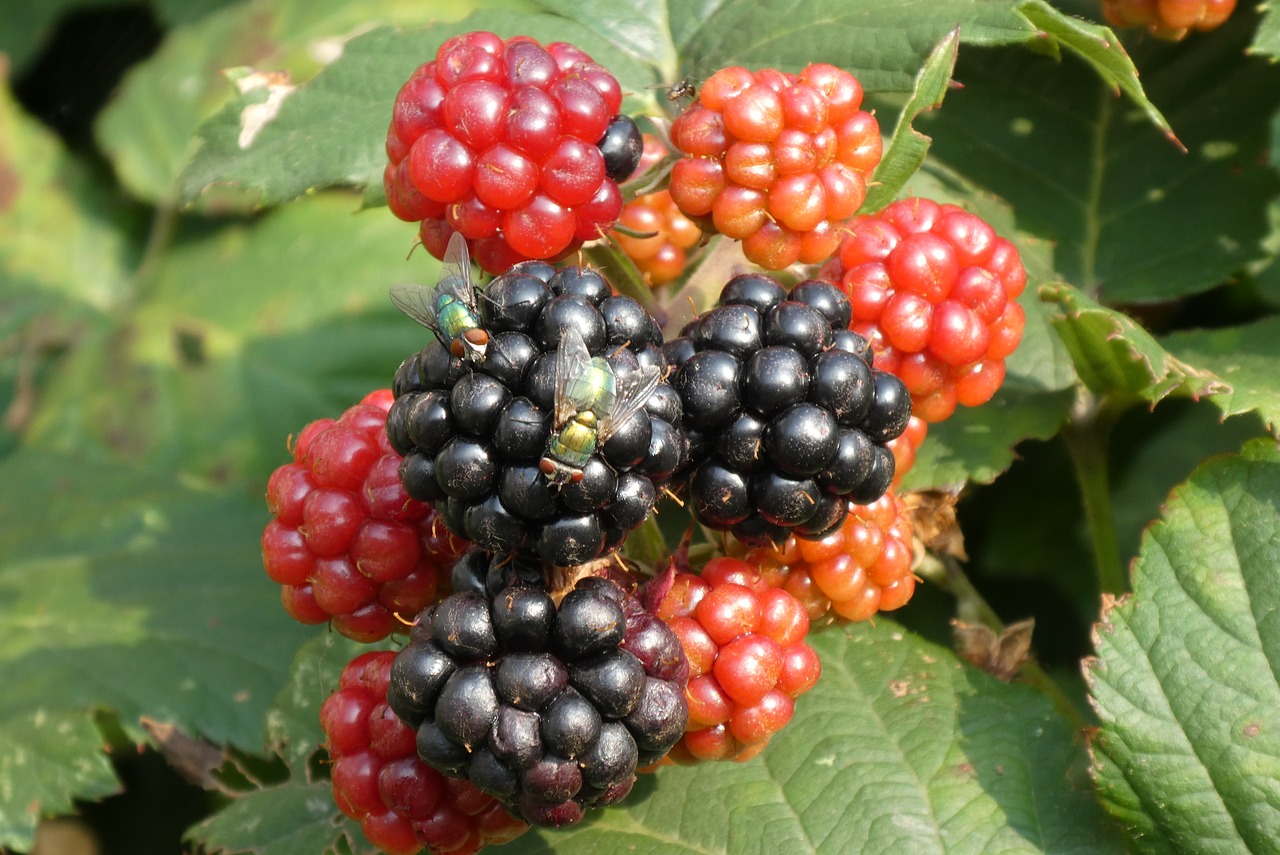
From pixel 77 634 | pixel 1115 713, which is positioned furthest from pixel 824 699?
pixel 77 634

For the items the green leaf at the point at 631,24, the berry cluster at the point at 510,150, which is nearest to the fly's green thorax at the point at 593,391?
the berry cluster at the point at 510,150

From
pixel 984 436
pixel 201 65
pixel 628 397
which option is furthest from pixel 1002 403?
pixel 201 65

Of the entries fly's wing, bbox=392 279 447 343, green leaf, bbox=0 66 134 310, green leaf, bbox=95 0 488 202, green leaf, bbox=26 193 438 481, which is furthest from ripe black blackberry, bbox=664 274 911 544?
green leaf, bbox=0 66 134 310

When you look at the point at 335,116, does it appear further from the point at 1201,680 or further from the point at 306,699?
the point at 1201,680

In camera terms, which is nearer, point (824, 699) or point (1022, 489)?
point (824, 699)

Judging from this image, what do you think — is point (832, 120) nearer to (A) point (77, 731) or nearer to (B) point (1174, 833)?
(B) point (1174, 833)

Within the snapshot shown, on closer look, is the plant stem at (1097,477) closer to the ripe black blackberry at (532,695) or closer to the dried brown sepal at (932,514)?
the dried brown sepal at (932,514)
